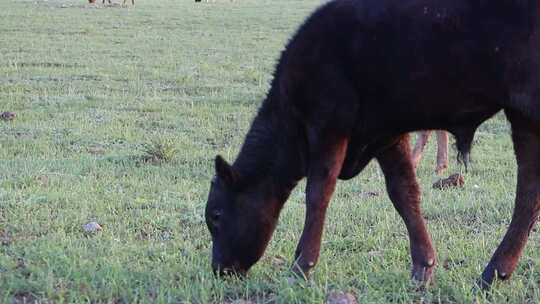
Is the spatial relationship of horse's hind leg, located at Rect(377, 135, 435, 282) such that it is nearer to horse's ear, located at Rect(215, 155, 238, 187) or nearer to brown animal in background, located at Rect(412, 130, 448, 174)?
horse's ear, located at Rect(215, 155, 238, 187)

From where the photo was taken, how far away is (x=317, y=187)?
17.0 ft

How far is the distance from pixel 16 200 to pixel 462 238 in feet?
12.1

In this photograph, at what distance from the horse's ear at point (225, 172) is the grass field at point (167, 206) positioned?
0.58m

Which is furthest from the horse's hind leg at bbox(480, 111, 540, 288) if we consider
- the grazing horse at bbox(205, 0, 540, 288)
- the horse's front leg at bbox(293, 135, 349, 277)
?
the horse's front leg at bbox(293, 135, 349, 277)

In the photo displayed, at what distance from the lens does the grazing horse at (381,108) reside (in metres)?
4.63

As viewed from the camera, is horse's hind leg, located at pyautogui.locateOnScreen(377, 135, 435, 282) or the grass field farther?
horse's hind leg, located at pyautogui.locateOnScreen(377, 135, 435, 282)

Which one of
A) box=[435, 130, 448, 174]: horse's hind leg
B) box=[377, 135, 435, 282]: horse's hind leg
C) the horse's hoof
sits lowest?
box=[435, 130, 448, 174]: horse's hind leg

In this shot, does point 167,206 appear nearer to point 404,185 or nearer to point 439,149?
point 404,185

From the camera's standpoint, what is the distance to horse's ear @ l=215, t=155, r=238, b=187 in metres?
5.41

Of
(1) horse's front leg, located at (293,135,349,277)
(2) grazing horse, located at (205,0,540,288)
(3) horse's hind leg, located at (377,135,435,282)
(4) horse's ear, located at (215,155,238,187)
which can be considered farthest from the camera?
(3) horse's hind leg, located at (377,135,435,282)

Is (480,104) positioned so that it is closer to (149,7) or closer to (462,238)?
(462,238)

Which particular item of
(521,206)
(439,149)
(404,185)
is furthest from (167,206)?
(439,149)

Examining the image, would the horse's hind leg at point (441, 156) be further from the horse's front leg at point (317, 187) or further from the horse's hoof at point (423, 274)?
the horse's front leg at point (317, 187)

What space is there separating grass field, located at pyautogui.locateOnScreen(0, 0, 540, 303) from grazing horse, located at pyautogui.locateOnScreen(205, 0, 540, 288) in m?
0.30
